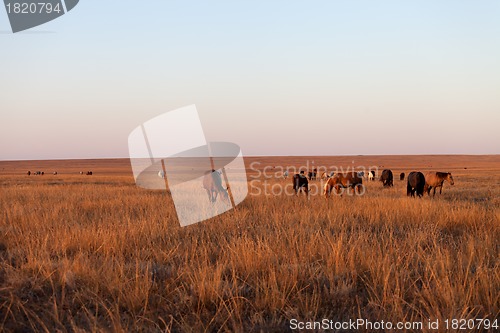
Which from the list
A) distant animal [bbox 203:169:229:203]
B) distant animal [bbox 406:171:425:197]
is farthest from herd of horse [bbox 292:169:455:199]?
distant animal [bbox 203:169:229:203]

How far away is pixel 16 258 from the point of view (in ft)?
16.1

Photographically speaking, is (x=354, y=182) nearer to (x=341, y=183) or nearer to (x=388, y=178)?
(x=341, y=183)

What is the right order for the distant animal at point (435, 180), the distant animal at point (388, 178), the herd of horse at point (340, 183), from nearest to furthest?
the herd of horse at point (340, 183)
the distant animal at point (435, 180)
the distant animal at point (388, 178)

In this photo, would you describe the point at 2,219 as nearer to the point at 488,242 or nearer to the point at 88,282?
the point at 88,282

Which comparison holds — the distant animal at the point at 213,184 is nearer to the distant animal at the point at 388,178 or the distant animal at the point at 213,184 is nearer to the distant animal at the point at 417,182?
the distant animal at the point at 417,182

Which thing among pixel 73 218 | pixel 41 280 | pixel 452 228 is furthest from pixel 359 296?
pixel 73 218

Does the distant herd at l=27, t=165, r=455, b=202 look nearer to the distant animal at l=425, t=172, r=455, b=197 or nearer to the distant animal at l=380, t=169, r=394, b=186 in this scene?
the distant animal at l=425, t=172, r=455, b=197

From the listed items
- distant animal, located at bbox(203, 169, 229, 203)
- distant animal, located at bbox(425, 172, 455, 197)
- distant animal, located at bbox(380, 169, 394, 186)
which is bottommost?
distant animal, located at bbox(380, 169, 394, 186)

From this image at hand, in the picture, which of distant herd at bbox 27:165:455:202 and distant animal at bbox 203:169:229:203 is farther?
distant herd at bbox 27:165:455:202

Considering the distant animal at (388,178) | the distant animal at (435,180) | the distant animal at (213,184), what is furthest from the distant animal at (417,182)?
the distant animal at (213,184)

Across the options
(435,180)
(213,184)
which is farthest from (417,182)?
(213,184)

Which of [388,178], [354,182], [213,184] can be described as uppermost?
[213,184]

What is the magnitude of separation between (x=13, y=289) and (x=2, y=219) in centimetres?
502

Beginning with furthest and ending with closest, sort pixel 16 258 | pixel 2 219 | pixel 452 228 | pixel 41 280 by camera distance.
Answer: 1. pixel 2 219
2. pixel 452 228
3. pixel 16 258
4. pixel 41 280
